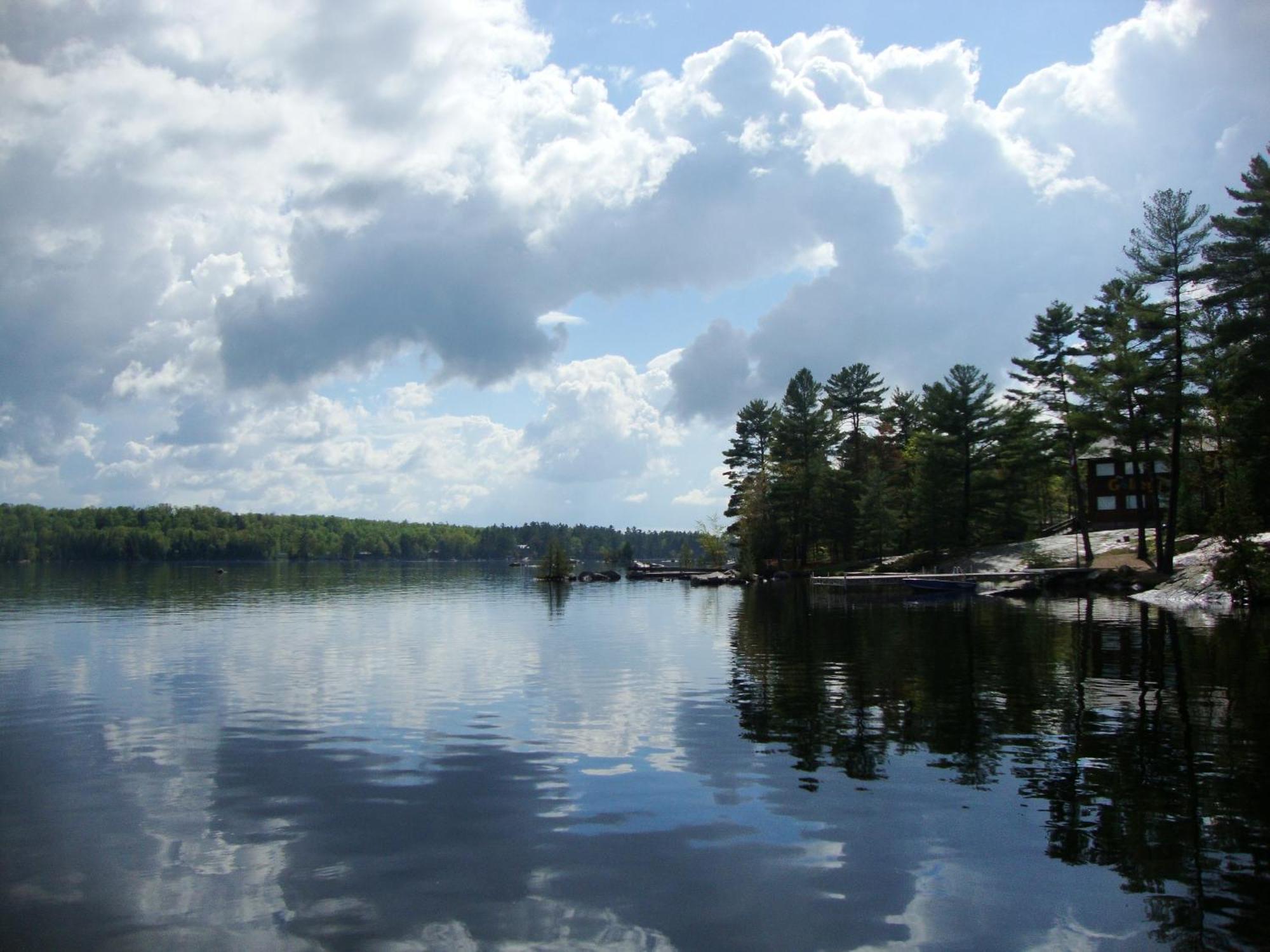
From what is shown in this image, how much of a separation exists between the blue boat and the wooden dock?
0.60 meters

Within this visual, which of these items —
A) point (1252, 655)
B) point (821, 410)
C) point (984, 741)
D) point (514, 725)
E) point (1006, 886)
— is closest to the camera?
point (1006, 886)

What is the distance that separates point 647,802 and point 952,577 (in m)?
59.8

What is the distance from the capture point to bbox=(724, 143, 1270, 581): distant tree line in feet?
161

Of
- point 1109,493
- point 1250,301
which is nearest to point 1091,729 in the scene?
point 1250,301

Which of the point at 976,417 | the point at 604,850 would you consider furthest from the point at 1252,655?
the point at 976,417

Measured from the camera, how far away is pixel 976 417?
3157 inches

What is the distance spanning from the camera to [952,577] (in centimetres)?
6688

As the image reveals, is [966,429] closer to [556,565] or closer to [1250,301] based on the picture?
[1250,301]

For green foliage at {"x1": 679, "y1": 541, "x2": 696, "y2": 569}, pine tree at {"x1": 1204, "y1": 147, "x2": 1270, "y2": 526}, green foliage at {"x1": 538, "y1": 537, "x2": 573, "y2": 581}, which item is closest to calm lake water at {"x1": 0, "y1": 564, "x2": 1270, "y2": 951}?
pine tree at {"x1": 1204, "y1": 147, "x2": 1270, "y2": 526}

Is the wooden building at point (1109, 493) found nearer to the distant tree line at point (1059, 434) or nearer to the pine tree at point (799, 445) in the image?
the distant tree line at point (1059, 434)

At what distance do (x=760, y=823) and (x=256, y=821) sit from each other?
6.97 meters

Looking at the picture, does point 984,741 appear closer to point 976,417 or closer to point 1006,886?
point 1006,886

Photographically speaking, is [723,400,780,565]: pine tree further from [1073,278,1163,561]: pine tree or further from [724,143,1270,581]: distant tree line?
[1073,278,1163,561]: pine tree

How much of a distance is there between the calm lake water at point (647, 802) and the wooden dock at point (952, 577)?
32.4 meters
